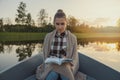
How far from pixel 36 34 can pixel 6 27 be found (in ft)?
12.8

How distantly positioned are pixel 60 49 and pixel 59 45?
5 centimetres

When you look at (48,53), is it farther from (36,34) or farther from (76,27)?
(76,27)

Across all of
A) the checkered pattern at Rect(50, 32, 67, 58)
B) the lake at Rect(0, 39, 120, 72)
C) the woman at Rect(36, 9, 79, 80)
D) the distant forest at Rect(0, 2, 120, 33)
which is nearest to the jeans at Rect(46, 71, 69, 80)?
the woman at Rect(36, 9, 79, 80)

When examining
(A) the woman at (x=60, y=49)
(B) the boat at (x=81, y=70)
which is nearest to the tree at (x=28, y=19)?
(B) the boat at (x=81, y=70)

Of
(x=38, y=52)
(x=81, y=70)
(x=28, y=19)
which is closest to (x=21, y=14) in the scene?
(x=28, y=19)

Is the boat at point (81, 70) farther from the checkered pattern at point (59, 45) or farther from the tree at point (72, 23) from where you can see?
the tree at point (72, 23)

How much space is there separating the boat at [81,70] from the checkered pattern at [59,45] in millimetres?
486

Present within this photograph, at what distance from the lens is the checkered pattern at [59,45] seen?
3186 millimetres

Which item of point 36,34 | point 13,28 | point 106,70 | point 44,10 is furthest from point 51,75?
point 44,10

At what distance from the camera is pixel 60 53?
319cm

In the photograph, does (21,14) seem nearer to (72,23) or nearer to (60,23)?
(72,23)

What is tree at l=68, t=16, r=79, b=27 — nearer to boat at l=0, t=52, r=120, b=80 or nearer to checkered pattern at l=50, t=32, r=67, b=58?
boat at l=0, t=52, r=120, b=80

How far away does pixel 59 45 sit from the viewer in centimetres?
321

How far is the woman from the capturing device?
10.1ft
